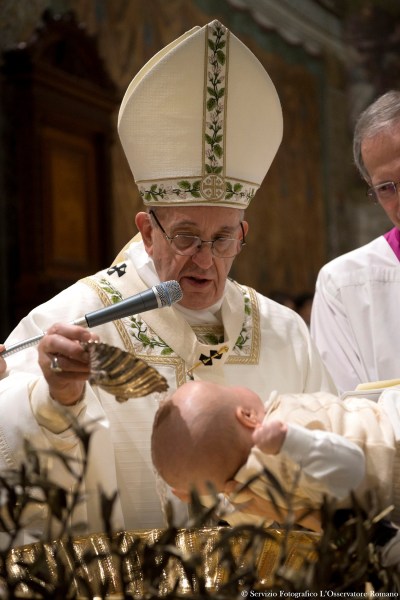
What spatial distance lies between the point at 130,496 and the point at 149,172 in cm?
109

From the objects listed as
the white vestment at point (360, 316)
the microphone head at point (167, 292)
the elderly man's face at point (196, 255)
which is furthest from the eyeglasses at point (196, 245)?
the white vestment at point (360, 316)

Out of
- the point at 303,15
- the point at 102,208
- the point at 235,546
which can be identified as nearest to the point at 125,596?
the point at 235,546

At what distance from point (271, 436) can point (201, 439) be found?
0.15 m

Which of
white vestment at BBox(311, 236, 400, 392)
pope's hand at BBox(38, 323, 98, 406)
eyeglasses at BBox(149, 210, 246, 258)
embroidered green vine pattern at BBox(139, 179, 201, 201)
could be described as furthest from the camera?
white vestment at BBox(311, 236, 400, 392)

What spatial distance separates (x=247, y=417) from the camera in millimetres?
1946

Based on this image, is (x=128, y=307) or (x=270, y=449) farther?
(x=128, y=307)

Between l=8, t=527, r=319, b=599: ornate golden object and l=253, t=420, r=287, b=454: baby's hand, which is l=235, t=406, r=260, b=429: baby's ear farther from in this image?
l=8, t=527, r=319, b=599: ornate golden object

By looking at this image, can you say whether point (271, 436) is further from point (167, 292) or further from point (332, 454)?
point (167, 292)

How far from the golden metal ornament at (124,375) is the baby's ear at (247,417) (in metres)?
0.16

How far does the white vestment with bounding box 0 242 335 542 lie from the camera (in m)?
2.77

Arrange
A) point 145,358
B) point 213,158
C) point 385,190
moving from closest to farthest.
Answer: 1. point 145,358
2. point 213,158
3. point 385,190

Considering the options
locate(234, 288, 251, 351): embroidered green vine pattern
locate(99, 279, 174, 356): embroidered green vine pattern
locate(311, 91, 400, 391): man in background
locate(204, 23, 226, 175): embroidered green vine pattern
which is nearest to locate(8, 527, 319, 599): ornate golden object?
locate(99, 279, 174, 356): embroidered green vine pattern

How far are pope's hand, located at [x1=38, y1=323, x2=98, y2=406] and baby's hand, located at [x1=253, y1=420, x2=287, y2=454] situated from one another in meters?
0.49

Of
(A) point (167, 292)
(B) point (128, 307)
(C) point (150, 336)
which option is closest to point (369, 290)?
(C) point (150, 336)
